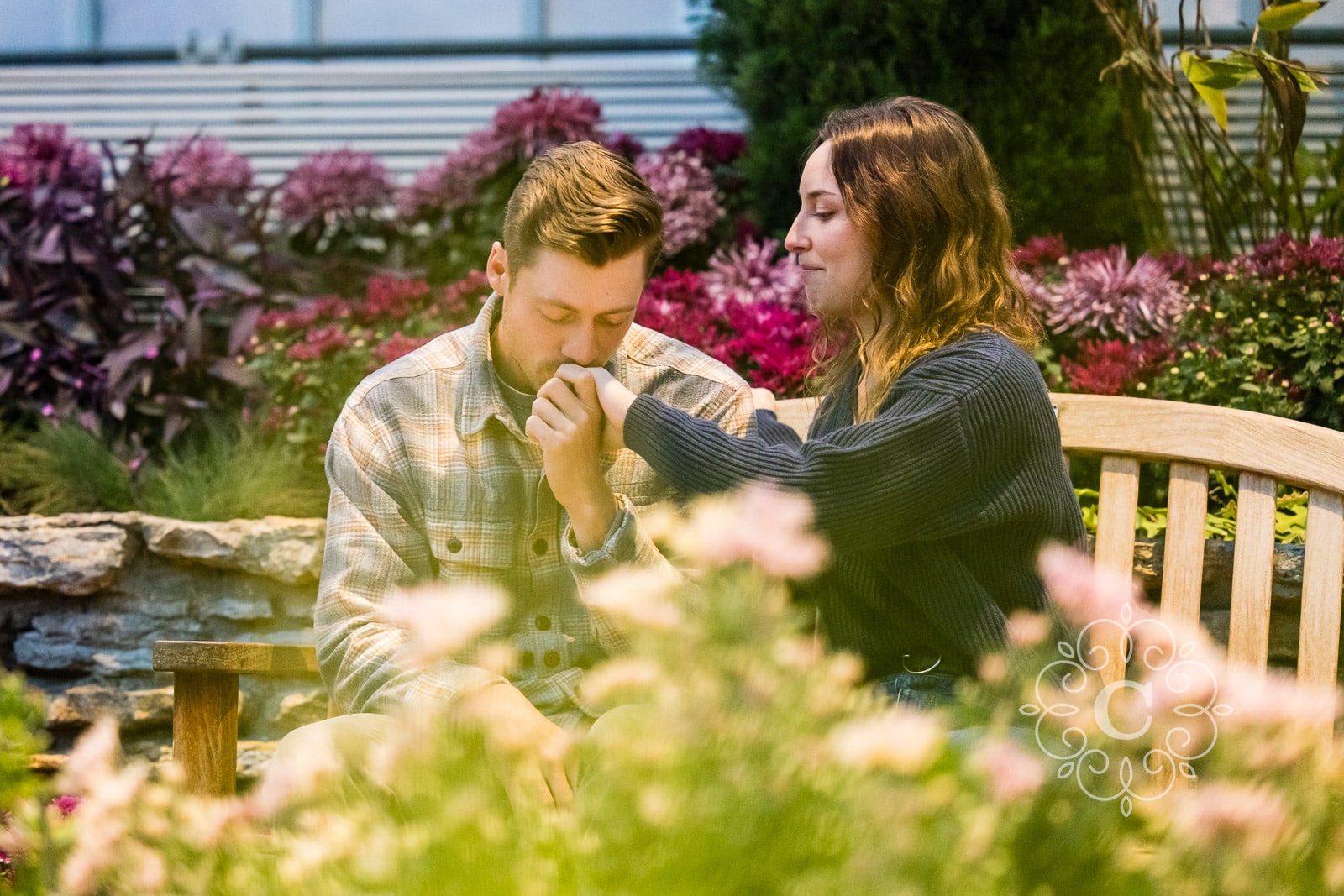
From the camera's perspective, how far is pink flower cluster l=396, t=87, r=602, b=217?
4.71m

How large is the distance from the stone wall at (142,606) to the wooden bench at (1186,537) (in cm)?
137

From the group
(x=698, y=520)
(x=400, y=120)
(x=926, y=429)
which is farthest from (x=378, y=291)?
(x=698, y=520)

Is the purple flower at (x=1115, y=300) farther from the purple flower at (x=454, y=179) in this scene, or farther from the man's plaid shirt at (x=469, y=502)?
the purple flower at (x=454, y=179)

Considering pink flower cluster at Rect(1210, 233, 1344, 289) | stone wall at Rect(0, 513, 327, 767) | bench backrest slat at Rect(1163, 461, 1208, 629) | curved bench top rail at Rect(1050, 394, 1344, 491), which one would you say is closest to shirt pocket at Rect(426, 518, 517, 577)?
curved bench top rail at Rect(1050, 394, 1344, 491)

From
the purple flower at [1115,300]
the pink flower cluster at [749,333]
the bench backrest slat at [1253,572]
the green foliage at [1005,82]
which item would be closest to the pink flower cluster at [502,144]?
the green foliage at [1005,82]

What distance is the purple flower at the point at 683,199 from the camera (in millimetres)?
4473

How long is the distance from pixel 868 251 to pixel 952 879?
5.32ft

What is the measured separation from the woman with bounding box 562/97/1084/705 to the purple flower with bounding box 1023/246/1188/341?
1.26 m

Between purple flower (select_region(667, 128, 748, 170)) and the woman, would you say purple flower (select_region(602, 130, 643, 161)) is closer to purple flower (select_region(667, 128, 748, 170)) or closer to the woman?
purple flower (select_region(667, 128, 748, 170))

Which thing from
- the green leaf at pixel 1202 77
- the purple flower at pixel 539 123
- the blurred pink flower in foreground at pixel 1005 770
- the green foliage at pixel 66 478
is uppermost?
the green leaf at pixel 1202 77

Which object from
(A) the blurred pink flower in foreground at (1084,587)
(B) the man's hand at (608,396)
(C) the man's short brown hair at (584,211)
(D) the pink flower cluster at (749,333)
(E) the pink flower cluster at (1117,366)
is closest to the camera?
(A) the blurred pink flower in foreground at (1084,587)

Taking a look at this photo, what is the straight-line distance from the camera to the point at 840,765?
75 centimetres

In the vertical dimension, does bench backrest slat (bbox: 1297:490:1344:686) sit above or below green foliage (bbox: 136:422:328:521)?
above

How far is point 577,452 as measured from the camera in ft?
6.44
